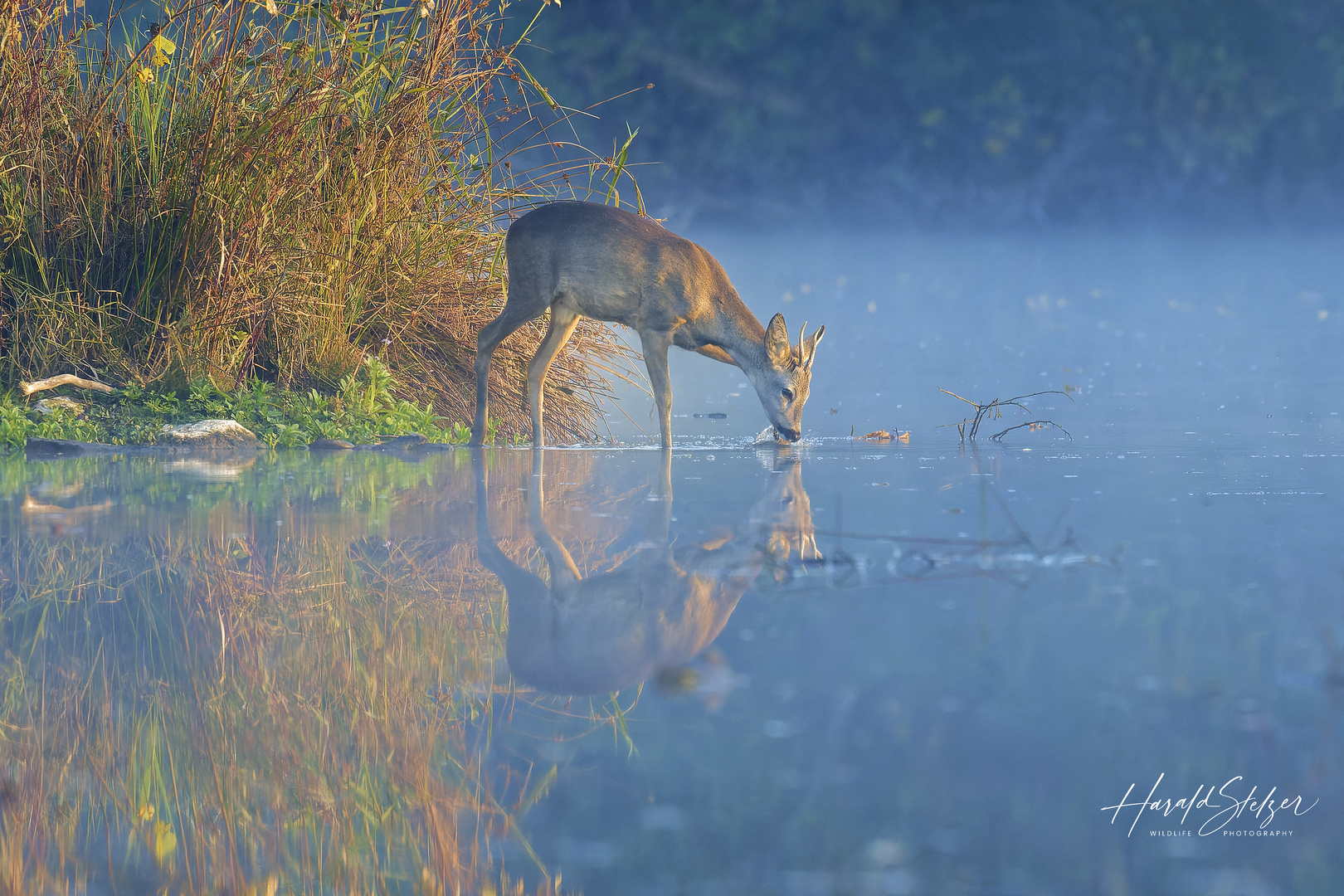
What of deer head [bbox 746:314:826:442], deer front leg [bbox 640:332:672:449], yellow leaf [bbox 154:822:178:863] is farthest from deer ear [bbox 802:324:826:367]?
yellow leaf [bbox 154:822:178:863]

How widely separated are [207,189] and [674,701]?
5107 mm

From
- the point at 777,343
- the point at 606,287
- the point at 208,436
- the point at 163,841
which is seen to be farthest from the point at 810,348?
the point at 163,841

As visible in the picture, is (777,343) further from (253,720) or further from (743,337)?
(253,720)

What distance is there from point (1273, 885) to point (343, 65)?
6.44 meters

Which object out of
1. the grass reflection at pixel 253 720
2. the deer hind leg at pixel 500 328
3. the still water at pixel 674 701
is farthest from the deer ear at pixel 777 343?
the grass reflection at pixel 253 720

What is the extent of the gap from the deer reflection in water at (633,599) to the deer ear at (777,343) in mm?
3275

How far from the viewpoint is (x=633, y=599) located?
1928 mm

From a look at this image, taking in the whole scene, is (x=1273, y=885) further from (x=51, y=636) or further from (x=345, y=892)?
(x=51, y=636)

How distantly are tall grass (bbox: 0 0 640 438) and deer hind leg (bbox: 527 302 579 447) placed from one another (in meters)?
1.06

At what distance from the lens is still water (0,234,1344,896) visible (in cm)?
100

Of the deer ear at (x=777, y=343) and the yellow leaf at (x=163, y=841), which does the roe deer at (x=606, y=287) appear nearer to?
the deer ear at (x=777, y=343)

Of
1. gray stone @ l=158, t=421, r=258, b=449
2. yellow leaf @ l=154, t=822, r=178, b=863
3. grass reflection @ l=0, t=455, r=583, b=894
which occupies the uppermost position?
gray stone @ l=158, t=421, r=258, b=449

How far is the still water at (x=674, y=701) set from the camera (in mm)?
997

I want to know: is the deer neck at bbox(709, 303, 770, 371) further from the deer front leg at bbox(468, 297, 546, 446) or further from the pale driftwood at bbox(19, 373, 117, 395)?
the pale driftwood at bbox(19, 373, 117, 395)
